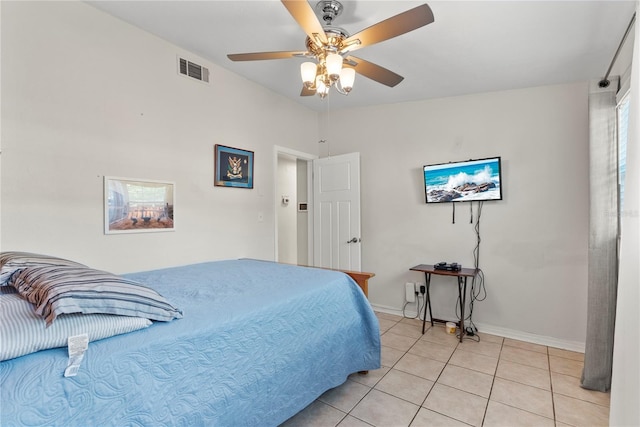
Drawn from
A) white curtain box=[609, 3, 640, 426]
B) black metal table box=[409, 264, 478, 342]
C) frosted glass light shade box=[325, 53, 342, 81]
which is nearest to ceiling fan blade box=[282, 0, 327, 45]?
frosted glass light shade box=[325, 53, 342, 81]

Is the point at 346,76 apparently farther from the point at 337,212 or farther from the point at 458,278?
the point at 458,278

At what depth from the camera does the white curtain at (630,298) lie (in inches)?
50.4

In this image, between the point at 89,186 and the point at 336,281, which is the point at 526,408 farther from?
the point at 89,186

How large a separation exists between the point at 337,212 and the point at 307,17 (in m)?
2.67

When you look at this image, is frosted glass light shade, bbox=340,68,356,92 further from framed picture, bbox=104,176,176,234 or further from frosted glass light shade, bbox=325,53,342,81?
framed picture, bbox=104,176,176,234

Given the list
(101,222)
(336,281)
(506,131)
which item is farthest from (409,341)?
(101,222)

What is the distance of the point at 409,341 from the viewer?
3.06 m

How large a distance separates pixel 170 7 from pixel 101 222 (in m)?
1.53

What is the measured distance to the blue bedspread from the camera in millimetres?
887

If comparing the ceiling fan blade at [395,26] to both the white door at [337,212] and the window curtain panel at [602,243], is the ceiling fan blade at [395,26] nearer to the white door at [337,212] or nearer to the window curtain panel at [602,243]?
the window curtain panel at [602,243]

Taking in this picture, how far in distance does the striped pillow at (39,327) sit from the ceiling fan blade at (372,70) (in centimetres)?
188

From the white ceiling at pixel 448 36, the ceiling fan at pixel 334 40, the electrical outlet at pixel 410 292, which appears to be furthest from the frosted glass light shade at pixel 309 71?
Answer: the electrical outlet at pixel 410 292

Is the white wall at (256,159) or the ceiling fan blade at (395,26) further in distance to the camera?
the white wall at (256,159)

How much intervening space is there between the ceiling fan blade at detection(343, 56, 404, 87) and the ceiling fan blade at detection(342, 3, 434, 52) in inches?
8.0
